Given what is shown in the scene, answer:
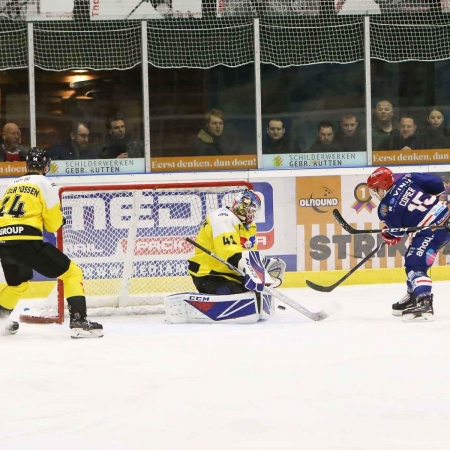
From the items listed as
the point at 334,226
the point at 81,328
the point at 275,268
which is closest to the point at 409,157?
the point at 334,226

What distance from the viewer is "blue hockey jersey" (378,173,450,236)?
19.1 feet

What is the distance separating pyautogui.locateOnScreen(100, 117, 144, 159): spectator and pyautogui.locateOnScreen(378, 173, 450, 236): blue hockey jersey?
2379 mm

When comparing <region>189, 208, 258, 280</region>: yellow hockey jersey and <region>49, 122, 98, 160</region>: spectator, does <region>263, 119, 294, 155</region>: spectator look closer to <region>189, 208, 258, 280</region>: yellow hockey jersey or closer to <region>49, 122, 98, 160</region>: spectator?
<region>49, 122, 98, 160</region>: spectator

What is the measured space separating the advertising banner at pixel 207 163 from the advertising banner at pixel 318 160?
6.3 inches

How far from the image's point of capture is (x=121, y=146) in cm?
770

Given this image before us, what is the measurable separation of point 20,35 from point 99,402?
14.8 ft

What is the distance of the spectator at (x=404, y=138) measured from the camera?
315 inches

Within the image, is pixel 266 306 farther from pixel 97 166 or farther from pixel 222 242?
pixel 97 166

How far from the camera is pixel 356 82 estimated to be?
7973 mm

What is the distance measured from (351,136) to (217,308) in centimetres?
271

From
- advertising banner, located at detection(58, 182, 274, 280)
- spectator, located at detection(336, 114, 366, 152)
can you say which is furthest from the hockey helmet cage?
spectator, located at detection(336, 114, 366, 152)

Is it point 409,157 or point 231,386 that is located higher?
point 409,157

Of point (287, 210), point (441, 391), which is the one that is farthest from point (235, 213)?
point (441, 391)

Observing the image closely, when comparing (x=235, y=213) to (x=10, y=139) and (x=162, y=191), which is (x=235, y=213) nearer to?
(x=162, y=191)
